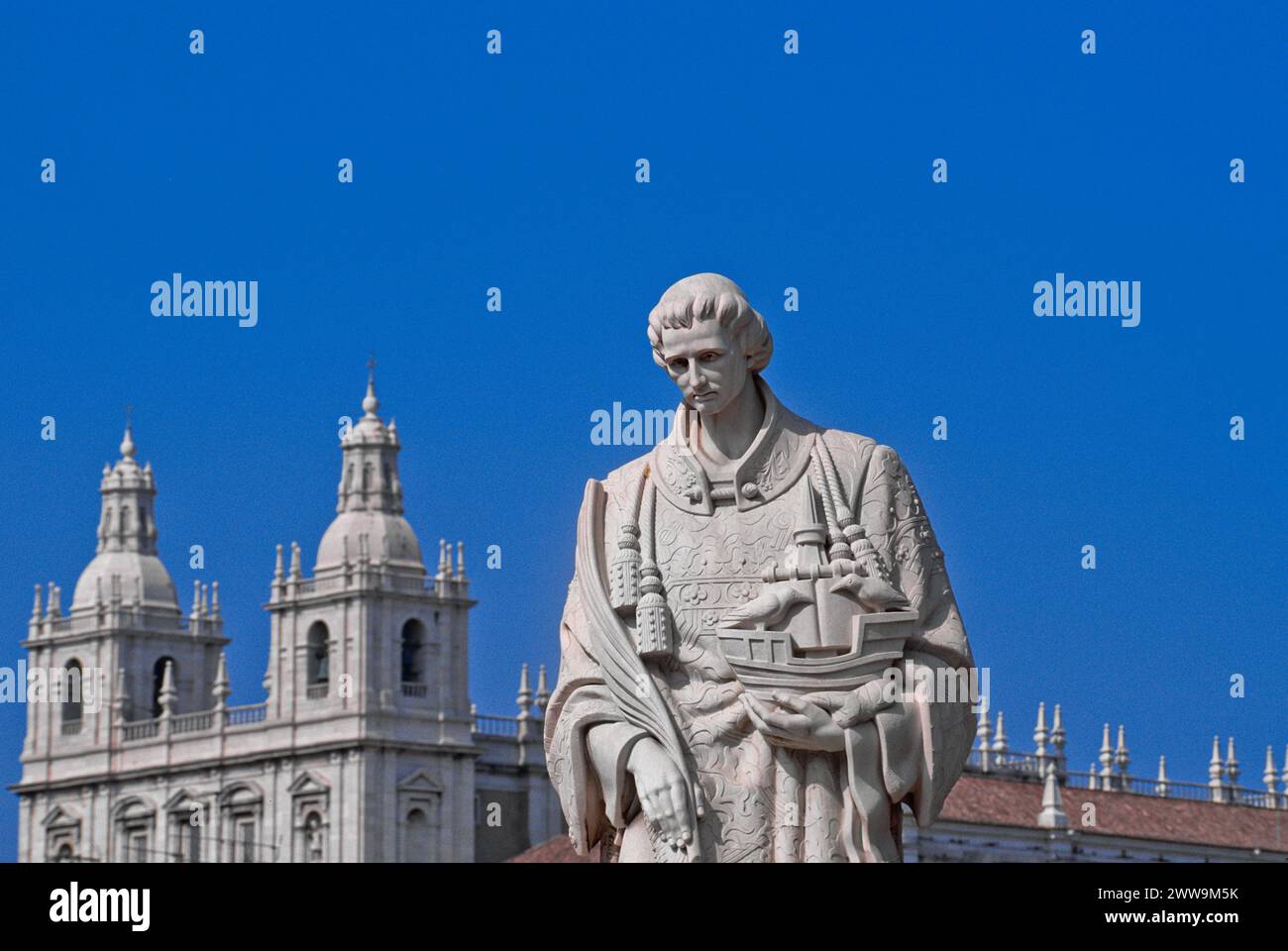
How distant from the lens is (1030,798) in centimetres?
8694

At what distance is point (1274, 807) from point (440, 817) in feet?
77.0

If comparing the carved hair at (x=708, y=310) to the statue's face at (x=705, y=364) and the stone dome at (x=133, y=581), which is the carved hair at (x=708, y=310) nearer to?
the statue's face at (x=705, y=364)

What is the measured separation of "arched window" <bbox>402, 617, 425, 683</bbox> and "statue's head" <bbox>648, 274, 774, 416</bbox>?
86941 mm

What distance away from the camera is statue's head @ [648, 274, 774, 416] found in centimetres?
1140

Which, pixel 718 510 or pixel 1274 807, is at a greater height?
pixel 1274 807

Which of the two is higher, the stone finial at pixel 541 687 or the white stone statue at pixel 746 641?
the stone finial at pixel 541 687

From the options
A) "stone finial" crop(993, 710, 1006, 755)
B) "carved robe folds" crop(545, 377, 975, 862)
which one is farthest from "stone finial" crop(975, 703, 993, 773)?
"carved robe folds" crop(545, 377, 975, 862)

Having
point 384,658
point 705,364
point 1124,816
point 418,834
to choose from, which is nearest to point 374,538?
point 384,658

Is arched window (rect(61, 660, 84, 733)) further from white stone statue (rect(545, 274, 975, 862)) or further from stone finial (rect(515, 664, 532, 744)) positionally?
white stone statue (rect(545, 274, 975, 862))

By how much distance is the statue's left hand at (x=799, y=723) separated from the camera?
11188 millimetres

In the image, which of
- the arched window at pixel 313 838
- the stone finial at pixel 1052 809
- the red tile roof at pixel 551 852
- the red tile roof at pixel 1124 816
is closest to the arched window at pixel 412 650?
the arched window at pixel 313 838

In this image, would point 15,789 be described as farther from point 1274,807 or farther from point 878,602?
point 878,602

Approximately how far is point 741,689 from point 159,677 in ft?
320
